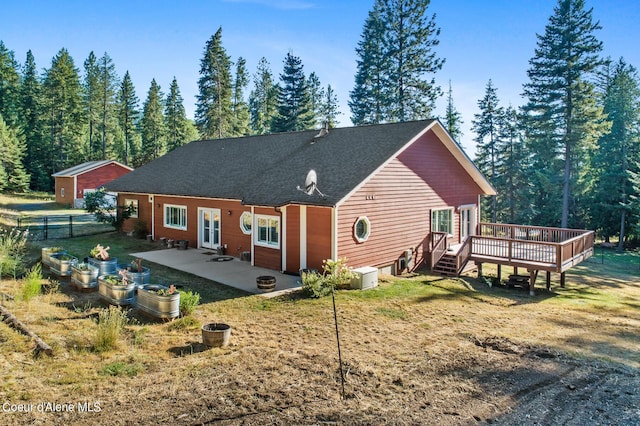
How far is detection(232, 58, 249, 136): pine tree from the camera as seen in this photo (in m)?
49.0

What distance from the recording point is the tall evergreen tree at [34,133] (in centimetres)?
5125

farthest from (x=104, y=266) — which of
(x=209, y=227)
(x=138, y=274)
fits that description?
(x=209, y=227)

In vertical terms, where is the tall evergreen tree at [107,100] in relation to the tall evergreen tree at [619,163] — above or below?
above

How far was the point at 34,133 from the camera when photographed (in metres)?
52.3

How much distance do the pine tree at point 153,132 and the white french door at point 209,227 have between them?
122 ft

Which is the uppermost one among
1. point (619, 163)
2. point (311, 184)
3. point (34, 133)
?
point (34, 133)

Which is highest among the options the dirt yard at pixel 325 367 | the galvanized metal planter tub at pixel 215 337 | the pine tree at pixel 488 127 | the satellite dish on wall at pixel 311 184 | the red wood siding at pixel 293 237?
the pine tree at pixel 488 127

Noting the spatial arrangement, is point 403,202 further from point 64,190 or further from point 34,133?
point 34,133

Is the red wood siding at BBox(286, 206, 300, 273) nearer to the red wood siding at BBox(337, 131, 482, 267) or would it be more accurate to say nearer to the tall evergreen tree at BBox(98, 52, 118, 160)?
the red wood siding at BBox(337, 131, 482, 267)

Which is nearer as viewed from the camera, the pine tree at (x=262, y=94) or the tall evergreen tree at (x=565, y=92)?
the tall evergreen tree at (x=565, y=92)

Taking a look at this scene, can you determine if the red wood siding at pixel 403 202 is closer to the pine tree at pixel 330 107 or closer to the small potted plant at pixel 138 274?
the small potted plant at pixel 138 274

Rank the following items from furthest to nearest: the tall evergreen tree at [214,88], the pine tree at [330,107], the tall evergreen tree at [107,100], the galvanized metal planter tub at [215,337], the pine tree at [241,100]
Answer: the tall evergreen tree at [107,100], the pine tree at [330,107], the pine tree at [241,100], the tall evergreen tree at [214,88], the galvanized metal planter tub at [215,337]

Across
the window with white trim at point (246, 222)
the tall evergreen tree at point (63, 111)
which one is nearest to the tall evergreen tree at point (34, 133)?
the tall evergreen tree at point (63, 111)

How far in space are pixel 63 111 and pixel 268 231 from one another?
154 ft
